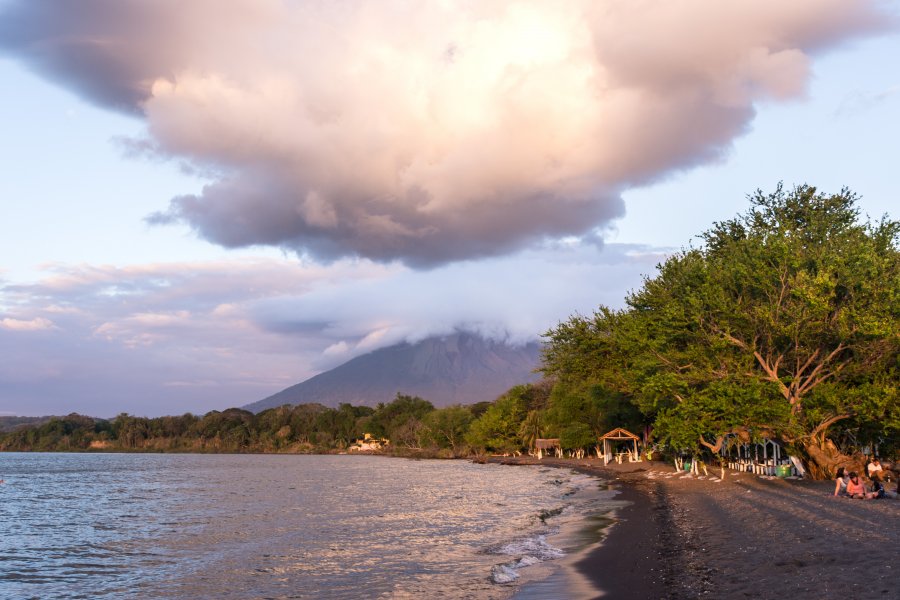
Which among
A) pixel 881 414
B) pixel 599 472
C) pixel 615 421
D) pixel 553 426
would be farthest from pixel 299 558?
pixel 553 426

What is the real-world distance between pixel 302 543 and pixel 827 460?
92.4ft

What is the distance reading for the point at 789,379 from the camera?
3844 cm

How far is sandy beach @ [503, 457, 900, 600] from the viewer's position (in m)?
13.5

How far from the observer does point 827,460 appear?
37156 mm

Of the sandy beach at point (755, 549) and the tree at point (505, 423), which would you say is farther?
the tree at point (505, 423)

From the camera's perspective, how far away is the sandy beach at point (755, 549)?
13.5 metres

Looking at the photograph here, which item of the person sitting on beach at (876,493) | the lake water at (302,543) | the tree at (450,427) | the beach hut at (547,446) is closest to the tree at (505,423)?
the beach hut at (547,446)

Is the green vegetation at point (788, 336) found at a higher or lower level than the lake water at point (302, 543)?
higher

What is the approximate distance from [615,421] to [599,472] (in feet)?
44.8

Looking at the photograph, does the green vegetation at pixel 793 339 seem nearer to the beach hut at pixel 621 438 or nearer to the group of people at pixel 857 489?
the group of people at pixel 857 489

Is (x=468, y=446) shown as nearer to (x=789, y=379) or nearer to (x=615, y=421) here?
(x=615, y=421)

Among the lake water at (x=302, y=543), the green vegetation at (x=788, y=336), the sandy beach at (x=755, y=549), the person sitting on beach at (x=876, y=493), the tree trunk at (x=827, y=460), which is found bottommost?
the lake water at (x=302, y=543)

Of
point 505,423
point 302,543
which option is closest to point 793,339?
point 302,543

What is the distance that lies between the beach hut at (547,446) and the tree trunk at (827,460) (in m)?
67.1
